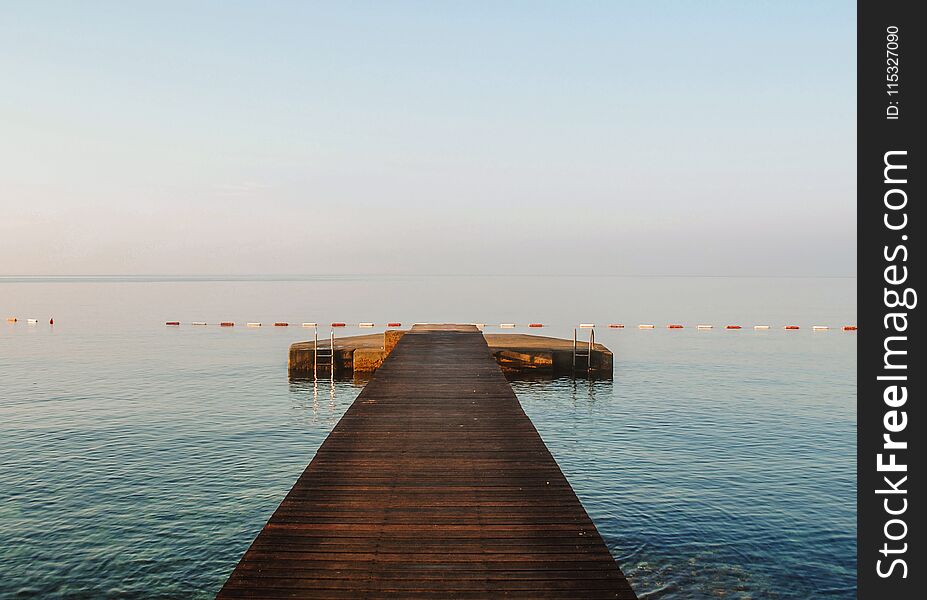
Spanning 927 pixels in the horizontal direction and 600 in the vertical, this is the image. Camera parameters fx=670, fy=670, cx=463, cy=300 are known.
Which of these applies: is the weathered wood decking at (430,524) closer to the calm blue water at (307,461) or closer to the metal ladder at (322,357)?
the calm blue water at (307,461)

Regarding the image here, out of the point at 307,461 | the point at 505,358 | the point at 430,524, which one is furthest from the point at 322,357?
the point at 430,524

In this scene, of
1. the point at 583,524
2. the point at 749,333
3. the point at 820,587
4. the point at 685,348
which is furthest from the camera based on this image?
the point at 749,333

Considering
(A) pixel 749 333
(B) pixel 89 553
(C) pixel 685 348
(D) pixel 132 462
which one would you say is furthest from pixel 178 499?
(A) pixel 749 333

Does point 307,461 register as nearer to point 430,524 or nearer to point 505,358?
point 430,524

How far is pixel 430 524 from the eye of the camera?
34.4ft

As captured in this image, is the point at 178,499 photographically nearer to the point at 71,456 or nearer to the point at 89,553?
the point at 89,553

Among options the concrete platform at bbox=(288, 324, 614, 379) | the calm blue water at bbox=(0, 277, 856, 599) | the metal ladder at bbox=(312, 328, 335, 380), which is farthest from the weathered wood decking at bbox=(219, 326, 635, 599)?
the metal ladder at bbox=(312, 328, 335, 380)

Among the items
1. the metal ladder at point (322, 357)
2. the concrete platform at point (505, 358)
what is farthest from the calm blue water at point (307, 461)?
the metal ladder at point (322, 357)

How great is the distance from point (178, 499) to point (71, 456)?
23.8 feet

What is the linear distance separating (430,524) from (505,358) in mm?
31446

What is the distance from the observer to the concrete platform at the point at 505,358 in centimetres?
4119

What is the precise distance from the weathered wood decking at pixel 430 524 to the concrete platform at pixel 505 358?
23.5 m
